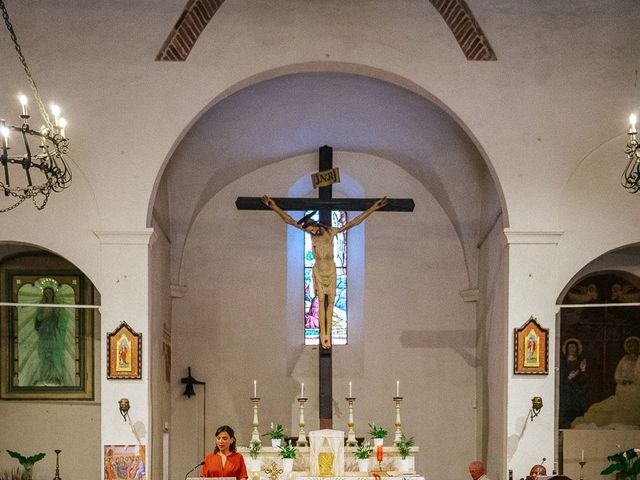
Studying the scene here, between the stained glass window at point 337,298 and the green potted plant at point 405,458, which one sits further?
the stained glass window at point 337,298

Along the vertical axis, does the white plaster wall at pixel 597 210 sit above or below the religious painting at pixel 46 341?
above

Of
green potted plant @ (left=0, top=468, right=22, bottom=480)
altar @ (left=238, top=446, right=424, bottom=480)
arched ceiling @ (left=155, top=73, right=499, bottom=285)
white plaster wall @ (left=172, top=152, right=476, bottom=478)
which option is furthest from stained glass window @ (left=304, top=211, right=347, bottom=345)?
green potted plant @ (left=0, top=468, right=22, bottom=480)

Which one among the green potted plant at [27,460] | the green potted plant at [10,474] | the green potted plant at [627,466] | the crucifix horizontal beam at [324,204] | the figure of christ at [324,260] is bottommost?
the green potted plant at [10,474]

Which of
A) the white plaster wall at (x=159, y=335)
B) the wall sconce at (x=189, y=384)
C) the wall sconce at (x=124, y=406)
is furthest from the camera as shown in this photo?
the wall sconce at (x=189, y=384)

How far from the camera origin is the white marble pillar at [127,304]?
37.4ft

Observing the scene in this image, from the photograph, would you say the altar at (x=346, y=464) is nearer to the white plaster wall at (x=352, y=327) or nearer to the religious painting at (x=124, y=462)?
the religious painting at (x=124, y=462)

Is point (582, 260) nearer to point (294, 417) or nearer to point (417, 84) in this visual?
point (417, 84)

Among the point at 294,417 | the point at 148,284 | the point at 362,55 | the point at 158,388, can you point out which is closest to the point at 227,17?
the point at 362,55

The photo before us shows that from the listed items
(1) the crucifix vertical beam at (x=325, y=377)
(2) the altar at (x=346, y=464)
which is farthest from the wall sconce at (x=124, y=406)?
(1) the crucifix vertical beam at (x=325, y=377)

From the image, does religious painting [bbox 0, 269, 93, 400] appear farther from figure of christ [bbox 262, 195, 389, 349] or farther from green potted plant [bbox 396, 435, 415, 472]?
green potted plant [bbox 396, 435, 415, 472]

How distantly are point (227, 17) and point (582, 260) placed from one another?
515 centimetres

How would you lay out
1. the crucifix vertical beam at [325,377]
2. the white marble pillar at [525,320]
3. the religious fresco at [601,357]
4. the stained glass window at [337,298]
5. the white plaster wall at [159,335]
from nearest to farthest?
the white marble pillar at [525,320] → the white plaster wall at [159,335] → the crucifix vertical beam at [325,377] → the religious fresco at [601,357] → the stained glass window at [337,298]

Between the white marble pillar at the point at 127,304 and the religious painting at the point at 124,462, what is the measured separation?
12cm

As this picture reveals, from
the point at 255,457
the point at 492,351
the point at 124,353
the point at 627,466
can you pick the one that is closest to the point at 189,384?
the point at 255,457
